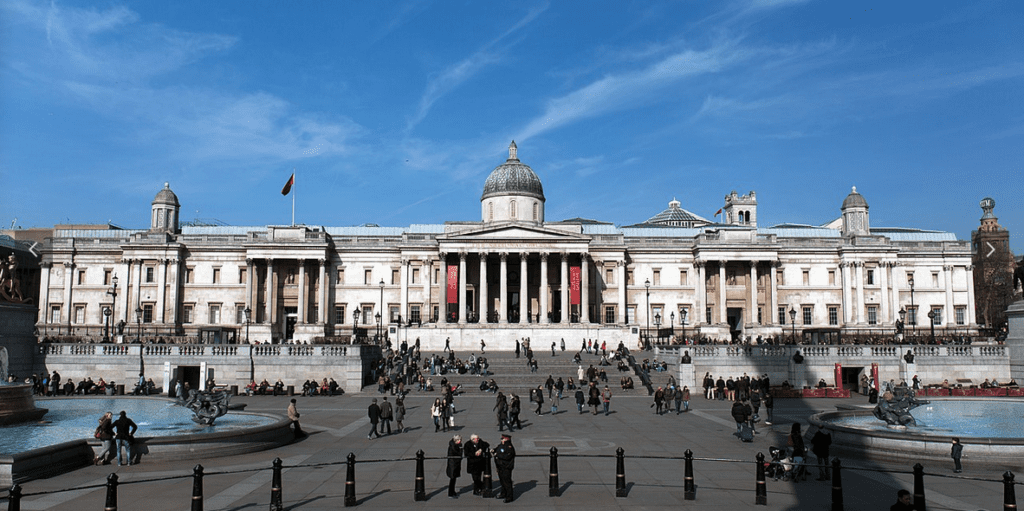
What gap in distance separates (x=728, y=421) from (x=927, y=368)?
73.3 ft

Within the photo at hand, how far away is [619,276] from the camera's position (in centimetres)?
7694

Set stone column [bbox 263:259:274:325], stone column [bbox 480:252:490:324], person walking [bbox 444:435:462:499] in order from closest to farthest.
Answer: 1. person walking [bbox 444:435:462:499]
2. stone column [bbox 480:252:490:324]
3. stone column [bbox 263:259:274:325]

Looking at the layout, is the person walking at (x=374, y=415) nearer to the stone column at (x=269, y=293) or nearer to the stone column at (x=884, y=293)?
the stone column at (x=269, y=293)

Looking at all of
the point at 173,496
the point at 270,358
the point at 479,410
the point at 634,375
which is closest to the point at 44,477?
the point at 173,496

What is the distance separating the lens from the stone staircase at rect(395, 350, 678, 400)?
44116mm

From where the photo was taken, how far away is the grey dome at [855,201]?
3150 inches

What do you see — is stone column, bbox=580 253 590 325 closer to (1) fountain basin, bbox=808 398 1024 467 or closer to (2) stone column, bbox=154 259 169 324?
(2) stone column, bbox=154 259 169 324

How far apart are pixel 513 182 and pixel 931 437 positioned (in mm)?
59257

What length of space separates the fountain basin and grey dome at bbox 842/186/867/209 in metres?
55.7

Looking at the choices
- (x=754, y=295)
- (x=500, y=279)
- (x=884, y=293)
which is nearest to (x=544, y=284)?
(x=500, y=279)

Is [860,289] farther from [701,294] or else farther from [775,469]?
[775,469]

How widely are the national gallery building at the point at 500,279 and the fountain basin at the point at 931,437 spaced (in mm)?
45943

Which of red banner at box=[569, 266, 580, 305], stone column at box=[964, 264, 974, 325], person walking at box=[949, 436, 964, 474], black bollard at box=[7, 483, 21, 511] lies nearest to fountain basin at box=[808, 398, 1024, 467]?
person walking at box=[949, 436, 964, 474]

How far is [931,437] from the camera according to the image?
19.8m
